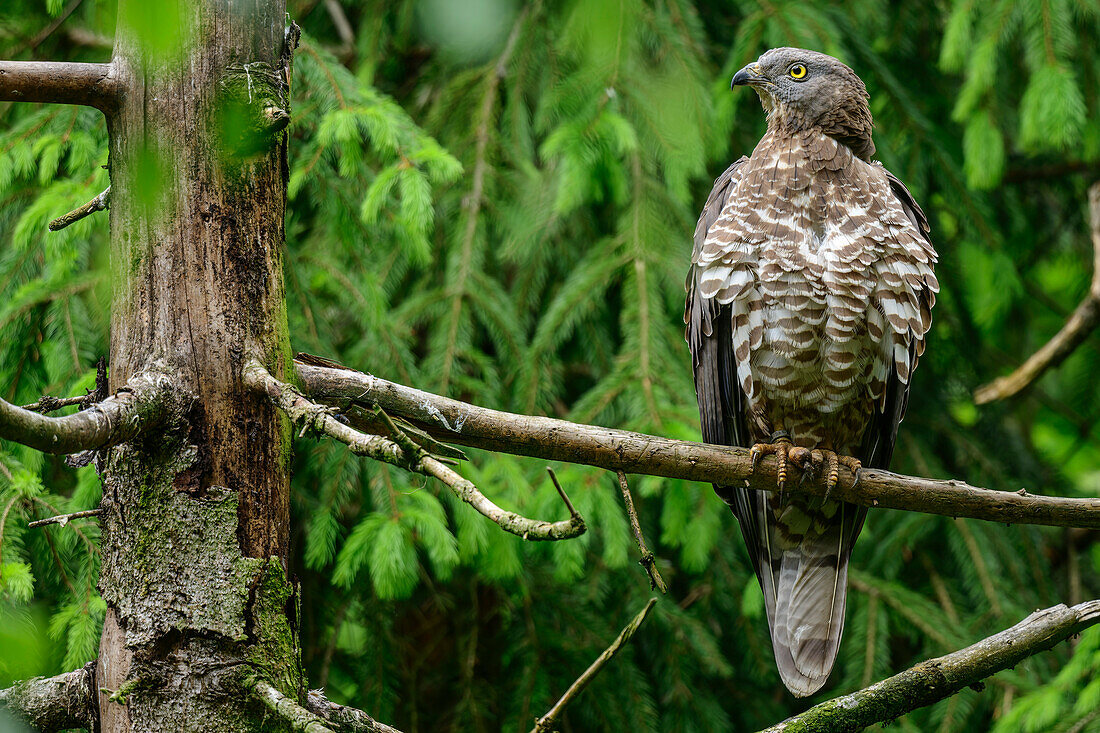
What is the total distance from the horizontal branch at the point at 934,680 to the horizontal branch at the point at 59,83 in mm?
1976

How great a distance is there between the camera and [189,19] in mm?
1831

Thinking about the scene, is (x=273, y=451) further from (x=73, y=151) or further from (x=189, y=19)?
(x=73, y=151)

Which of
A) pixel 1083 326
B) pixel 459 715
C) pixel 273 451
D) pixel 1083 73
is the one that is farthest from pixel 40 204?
pixel 1083 326

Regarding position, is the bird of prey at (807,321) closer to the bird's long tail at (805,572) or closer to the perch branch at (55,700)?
the bird's long tail at (805,572)

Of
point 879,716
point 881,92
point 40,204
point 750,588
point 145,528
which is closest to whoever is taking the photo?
point 145,528

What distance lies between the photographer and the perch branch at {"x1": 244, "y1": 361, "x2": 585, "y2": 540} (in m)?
1.29

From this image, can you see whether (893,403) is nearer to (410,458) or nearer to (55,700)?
(410,458)

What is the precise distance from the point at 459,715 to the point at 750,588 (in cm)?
128

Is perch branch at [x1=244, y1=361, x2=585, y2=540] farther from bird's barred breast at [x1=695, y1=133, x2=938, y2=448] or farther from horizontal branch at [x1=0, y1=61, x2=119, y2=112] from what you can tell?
bird's barred breast at [x1=695, y1=133, x2=938, y2=448]

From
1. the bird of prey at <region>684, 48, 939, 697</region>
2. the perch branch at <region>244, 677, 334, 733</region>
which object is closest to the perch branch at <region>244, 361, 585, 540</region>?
the perch branch at <region>244, 677, 334, 733</region>

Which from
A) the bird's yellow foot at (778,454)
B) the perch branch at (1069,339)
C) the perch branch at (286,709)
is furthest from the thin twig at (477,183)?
the perch branch at (1069,339)

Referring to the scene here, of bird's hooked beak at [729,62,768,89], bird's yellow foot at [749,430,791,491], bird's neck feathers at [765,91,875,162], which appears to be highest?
bird's hooked beak at [729,62,768,89]

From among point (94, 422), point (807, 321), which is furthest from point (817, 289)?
point (94, 422)

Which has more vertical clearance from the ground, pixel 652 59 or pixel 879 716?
pixel 652 59
